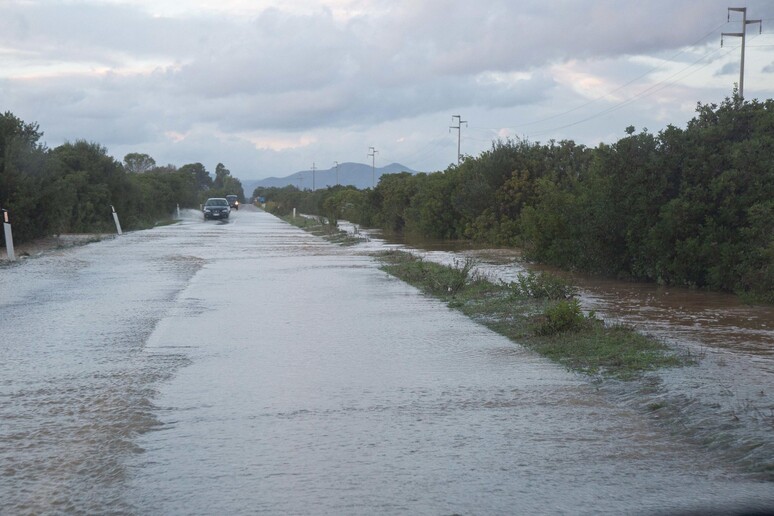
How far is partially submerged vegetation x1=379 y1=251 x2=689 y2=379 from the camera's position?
9562mm

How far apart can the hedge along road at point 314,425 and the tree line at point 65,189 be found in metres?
18.1

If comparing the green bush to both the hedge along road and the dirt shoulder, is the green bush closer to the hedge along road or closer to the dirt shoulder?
the hedge along road

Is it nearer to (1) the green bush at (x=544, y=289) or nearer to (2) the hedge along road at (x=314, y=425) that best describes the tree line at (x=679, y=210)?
(1) the green bush at (x=544, y=289)

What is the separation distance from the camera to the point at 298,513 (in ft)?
17.0

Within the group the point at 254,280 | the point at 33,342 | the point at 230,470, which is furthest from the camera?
the point at 254,280

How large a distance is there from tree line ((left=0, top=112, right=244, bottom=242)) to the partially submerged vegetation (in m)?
17.8

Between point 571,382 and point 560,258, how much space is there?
14.6m

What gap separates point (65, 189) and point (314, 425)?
30.2 metres

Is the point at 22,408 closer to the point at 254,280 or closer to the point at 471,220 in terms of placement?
the point at 254,280

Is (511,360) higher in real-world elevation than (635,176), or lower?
lower

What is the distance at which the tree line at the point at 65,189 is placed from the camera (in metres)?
30.2

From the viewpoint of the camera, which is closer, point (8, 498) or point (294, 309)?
point (8, 498)

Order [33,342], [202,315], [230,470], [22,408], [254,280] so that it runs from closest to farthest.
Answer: [230,470] → [22,408] → [33,342] → [202,315] → [254,280]

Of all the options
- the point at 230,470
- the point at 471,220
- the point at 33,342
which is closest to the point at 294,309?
the point at 33,342
